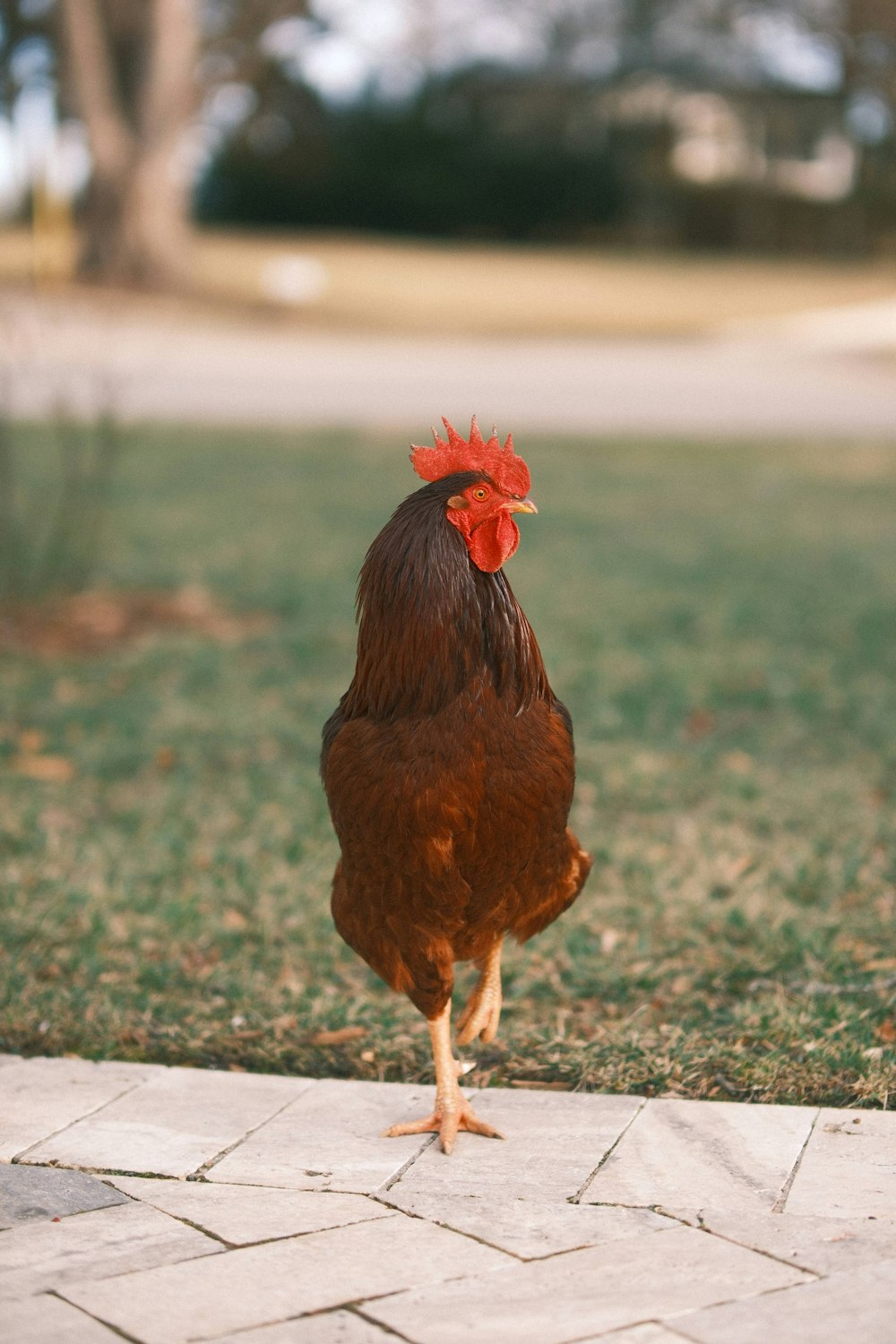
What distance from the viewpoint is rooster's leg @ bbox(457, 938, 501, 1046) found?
11.7ft

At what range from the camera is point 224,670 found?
23.7ft

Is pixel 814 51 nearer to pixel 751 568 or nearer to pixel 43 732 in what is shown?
pixel 751 568

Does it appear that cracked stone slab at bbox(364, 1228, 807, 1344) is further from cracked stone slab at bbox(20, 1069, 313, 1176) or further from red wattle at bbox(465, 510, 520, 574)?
red wattle at bbox(465, 510, 520, 574)

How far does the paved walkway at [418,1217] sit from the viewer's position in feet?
8.29

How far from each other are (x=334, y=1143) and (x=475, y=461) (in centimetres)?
139

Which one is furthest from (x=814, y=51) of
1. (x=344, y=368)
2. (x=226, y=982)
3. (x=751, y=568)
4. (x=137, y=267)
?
(x=226, y=982)

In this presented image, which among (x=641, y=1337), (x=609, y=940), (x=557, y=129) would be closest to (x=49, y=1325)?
(x=641, y=1337)

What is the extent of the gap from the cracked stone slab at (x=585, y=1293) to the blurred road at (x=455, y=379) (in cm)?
1081

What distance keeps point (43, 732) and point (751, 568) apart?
188 inches

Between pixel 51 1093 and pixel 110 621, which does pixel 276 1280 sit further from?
pixel 110 621

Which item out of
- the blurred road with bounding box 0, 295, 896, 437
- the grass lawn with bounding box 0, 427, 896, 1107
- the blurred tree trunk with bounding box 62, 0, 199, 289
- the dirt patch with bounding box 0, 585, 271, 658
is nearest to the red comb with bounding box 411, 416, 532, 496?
the grass lawn with bounding box 0, 427, 896, 1107

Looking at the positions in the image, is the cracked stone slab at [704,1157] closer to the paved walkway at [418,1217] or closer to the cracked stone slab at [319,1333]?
the paved walkway at [418,1217]

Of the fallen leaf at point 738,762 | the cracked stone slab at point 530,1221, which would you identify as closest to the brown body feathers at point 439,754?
the cracked stone slab at point 530,1221

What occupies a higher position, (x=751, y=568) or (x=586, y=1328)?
(x=751, y=568)
